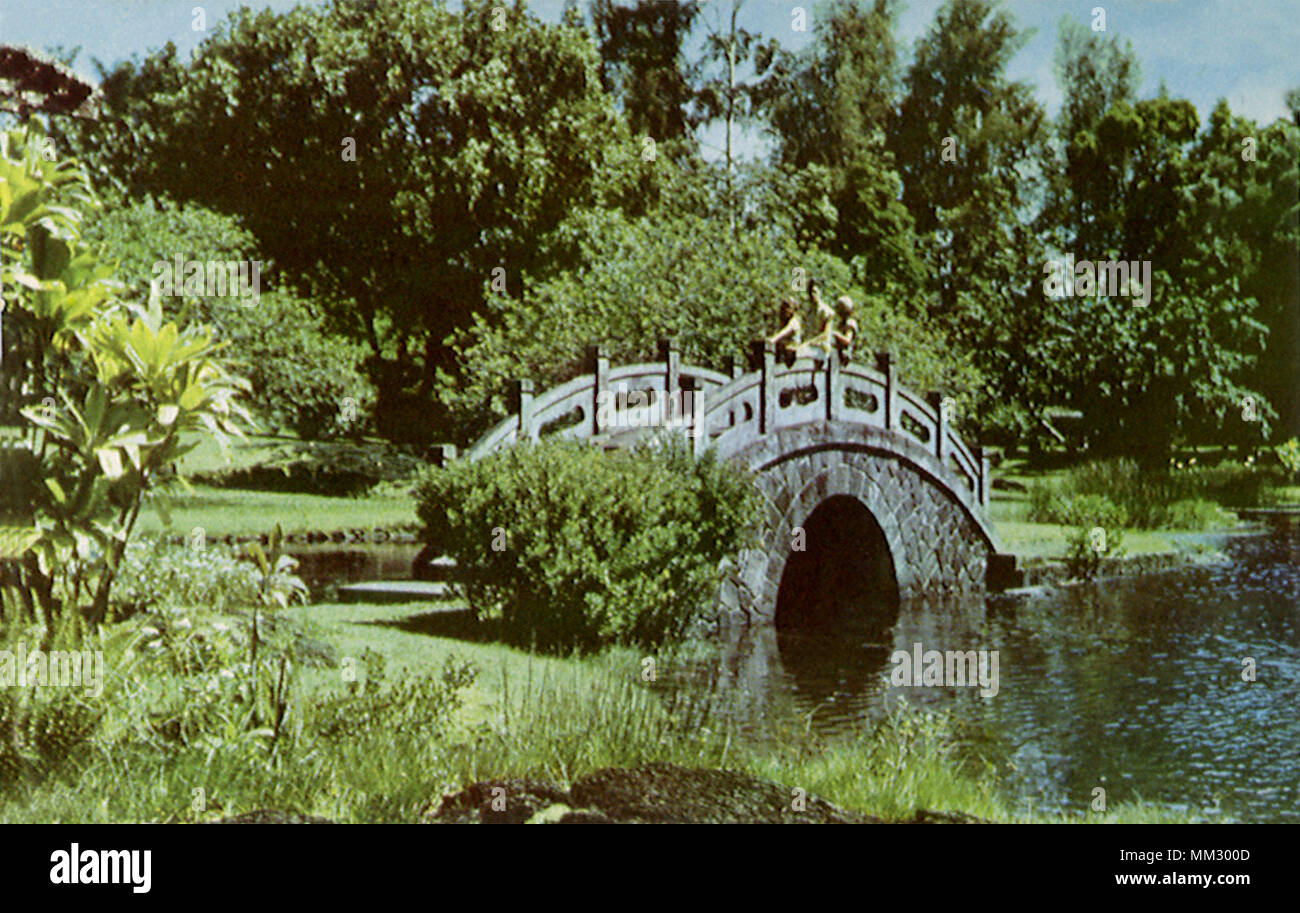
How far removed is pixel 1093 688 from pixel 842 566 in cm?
613

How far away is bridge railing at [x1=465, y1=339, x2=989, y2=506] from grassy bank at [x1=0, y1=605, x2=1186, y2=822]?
175 inches

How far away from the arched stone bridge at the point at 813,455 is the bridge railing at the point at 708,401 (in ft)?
0.07

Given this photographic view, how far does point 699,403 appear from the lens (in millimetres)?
15453

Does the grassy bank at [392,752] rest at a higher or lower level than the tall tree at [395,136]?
lower

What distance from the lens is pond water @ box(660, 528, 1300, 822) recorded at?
10445 mm

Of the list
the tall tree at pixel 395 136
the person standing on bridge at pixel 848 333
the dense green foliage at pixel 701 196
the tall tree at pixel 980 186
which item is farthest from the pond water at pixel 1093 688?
the tall tree at pixel 980 186

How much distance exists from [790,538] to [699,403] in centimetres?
272

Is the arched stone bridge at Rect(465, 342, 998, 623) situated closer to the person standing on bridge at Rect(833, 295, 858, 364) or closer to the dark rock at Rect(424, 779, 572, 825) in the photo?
the person standing on bridge at Rect(833, 295, 858, 364)

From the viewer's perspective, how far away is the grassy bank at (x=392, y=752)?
7086mm

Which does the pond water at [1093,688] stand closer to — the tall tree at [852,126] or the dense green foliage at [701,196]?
the dense green foliage at [701,196]

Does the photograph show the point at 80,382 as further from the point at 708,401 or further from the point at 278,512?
the point at 278,512

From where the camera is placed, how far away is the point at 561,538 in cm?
1285
